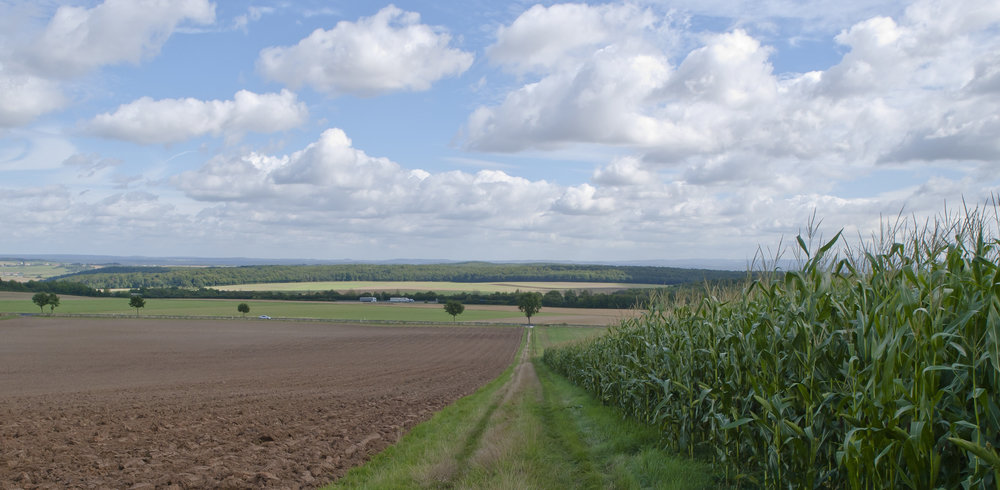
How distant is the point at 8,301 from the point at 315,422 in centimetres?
11374

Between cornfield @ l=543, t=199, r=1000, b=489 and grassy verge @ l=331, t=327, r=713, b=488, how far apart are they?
97cm

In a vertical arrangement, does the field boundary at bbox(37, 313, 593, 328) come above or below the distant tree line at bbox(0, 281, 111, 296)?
below

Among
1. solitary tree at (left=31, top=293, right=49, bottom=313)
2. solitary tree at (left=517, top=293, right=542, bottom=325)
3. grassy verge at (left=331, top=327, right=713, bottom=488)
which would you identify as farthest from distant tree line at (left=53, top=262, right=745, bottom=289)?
grassy verge at (left=331, top=327, right=713, bottom=488)

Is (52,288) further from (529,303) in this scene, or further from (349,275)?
(529,303)

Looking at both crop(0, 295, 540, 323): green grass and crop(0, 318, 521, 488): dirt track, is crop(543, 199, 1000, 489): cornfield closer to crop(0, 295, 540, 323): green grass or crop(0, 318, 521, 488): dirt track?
crop(0, 318, 521, 488): dirt track

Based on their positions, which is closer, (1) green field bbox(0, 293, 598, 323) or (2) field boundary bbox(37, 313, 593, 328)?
(2) field boundary bbox(37, 313, 593, 328)

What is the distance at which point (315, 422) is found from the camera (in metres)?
12.9

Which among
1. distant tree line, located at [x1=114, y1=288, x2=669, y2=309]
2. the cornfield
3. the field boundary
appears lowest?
the field boundary

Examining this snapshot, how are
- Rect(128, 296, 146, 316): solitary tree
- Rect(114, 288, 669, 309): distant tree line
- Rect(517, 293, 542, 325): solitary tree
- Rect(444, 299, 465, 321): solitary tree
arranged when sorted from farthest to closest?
1. Rect(114, 288, 669, 309): distant tree line
2. Rect(128, 296, 146, 316): solitary tree
3. Rect(444, 299, 465, 321): solitary tree
4. Rect(517, 293, 542, 325): solitary tree

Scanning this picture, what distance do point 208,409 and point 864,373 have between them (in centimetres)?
1455

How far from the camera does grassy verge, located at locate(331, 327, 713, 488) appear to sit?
7.66m

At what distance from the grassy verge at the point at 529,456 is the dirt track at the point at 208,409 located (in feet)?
2.53

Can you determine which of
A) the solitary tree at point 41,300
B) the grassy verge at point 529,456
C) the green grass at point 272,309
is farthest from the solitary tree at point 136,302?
the grassy verge at point 529,456

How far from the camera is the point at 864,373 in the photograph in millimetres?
4828
